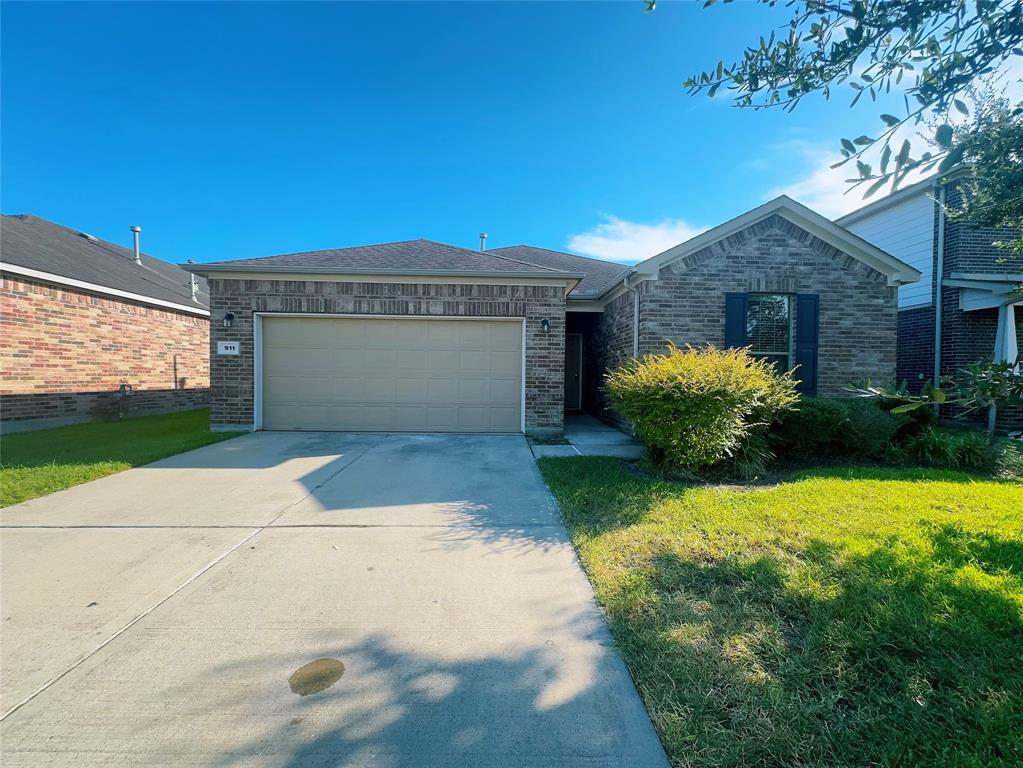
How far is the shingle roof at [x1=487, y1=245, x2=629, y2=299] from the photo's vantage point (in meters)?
11.7

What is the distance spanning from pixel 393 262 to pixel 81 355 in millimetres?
7726

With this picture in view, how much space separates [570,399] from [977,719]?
438 inches

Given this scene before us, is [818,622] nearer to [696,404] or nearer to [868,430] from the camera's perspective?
[696,404]

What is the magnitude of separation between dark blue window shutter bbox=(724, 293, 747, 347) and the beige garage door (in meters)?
4.12

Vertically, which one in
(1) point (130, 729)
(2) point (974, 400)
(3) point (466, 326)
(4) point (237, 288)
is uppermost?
(4) point (237, 288)

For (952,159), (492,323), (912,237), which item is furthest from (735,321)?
(912,237)

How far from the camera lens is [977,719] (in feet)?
6.10

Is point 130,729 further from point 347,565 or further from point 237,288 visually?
point 237,288

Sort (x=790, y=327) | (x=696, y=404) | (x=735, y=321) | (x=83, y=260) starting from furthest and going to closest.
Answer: (x=83, y=260), (x=790, y=327), (x=735, y=321), (x=696, y=404)

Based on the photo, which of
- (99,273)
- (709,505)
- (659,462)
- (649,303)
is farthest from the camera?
(99,273)

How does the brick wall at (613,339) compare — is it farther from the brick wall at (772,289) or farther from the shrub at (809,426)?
the shrub at (809,426)

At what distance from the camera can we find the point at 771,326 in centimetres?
851

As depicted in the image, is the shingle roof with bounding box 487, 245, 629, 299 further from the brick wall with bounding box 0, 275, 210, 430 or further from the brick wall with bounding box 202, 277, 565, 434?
the brick wall with bounding box 0, 275, 210, 430

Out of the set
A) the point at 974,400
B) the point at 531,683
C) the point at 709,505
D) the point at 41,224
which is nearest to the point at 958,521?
the point at 709,505
